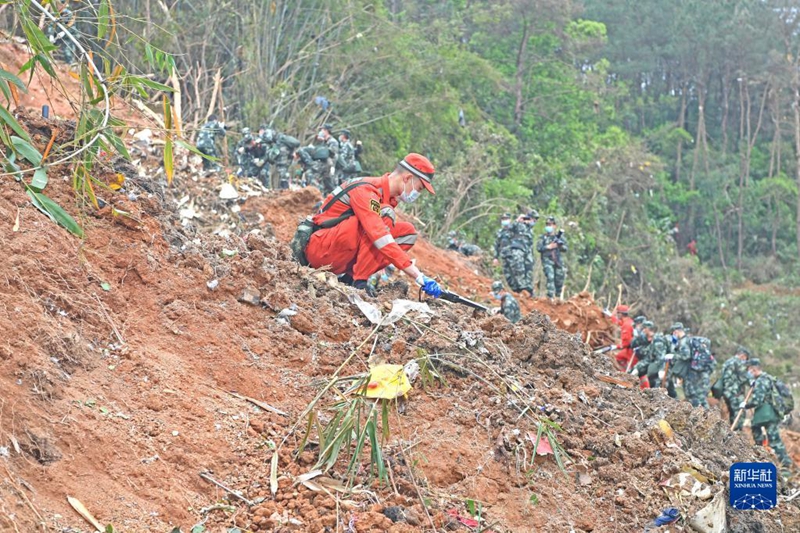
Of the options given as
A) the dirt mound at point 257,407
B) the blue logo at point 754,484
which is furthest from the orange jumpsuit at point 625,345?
the blue logo at point 754,484

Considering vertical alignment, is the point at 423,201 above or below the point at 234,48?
below

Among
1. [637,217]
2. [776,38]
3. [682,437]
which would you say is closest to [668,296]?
[637,217]

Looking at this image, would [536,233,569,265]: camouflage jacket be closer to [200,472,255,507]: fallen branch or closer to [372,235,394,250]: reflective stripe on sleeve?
[372,235,394,250]: reflective stripe on sleeve

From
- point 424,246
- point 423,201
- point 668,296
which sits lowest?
point 668,296

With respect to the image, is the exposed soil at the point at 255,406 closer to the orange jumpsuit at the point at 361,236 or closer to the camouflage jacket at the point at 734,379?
the orange jumpsuit at the point at 361,236

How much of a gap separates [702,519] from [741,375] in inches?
301

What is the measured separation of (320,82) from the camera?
20.9 m

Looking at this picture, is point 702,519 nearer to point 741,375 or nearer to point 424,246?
point 741,375

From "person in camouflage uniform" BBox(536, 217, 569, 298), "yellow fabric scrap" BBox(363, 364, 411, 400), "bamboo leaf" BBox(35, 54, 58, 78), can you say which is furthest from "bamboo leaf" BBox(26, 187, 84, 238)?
"person in camouflage uniform" BBox(536, 217, 569, 298)

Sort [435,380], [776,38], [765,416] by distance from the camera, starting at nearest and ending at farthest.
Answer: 1. [435,380]
2. [765,416]
3. [776,38]

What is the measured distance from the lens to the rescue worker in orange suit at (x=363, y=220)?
647 centimetres

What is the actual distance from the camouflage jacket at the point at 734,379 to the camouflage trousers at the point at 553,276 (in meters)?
3.01

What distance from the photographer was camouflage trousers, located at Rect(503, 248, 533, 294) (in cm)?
1415

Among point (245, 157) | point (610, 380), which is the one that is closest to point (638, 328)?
point (610, 380)
